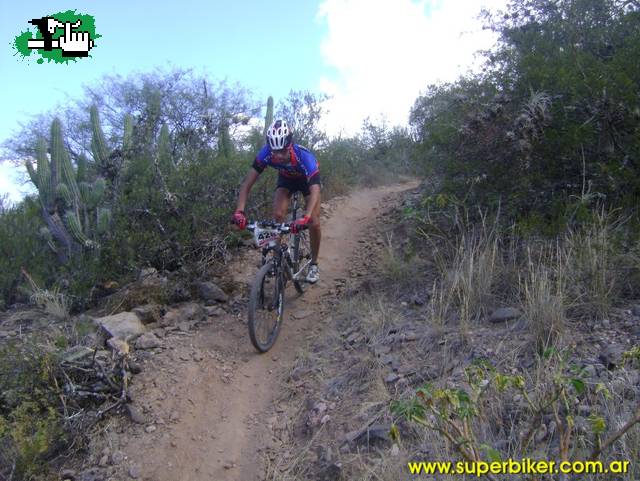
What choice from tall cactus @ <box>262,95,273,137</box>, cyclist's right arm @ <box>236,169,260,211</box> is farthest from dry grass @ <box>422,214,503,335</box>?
tall cactus @ <box>262,95,273,137</box>

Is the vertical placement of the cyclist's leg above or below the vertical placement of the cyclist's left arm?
below

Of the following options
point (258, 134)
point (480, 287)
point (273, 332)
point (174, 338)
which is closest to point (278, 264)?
point (273, 332)

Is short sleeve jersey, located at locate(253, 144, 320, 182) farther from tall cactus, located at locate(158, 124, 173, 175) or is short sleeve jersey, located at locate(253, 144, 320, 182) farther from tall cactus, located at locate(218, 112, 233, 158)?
tall cactus, located at locate(218, 112, 233, 158)

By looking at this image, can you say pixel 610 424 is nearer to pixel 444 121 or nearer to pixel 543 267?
pixel 543 267

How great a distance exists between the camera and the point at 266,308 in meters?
4.79

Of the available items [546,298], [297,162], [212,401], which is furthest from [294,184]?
[546,298]

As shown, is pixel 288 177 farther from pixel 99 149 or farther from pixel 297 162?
pixel 99 149

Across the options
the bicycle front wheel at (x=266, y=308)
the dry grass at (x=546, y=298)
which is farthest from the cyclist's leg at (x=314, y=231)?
the dry grass at (x=546, y=298)

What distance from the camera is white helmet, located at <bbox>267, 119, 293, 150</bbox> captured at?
497 cm

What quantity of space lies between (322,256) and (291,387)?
3.16m

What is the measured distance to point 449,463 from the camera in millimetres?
2350

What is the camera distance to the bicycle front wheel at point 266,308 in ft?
14.8

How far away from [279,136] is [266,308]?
1612 mm

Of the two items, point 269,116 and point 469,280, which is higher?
point 269,116
